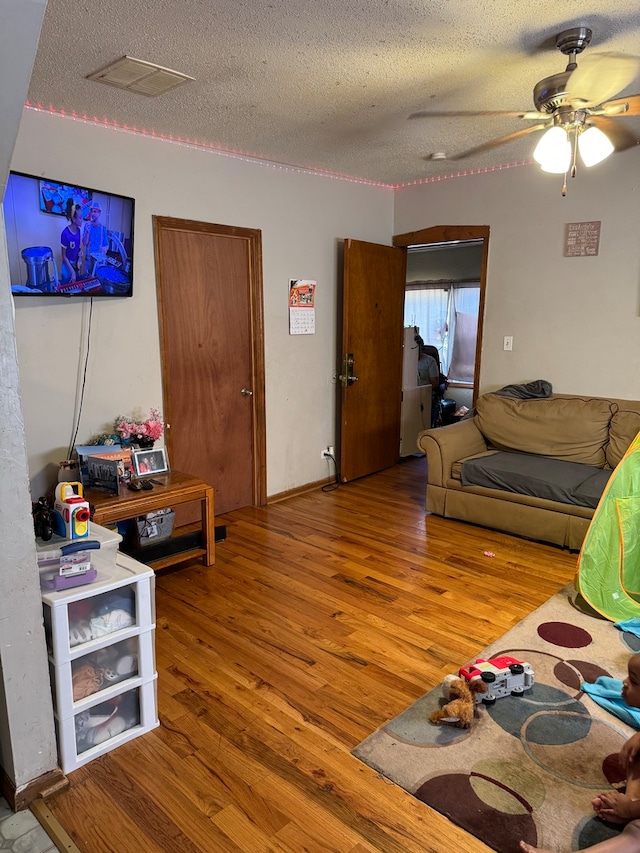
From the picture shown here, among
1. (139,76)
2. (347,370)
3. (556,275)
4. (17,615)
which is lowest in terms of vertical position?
(17,615)

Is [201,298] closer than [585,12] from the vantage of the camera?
No

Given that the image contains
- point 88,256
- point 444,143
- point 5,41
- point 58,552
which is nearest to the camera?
point 5,41

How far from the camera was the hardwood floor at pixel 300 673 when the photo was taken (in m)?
1.62

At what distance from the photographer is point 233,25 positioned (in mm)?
2135

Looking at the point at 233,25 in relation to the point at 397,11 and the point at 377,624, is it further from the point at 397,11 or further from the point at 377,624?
the point at 377,624

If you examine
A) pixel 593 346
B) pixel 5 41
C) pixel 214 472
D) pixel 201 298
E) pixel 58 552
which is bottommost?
pixel 214 472

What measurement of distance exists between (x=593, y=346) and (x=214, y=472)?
2873 millimetres

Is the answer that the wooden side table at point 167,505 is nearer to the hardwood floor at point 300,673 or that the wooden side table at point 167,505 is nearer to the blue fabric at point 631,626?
the hardwood floor at point 300,673

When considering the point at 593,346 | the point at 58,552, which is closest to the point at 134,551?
the point at 58,552

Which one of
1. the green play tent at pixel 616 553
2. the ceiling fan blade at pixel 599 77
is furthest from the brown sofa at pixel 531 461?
the ceiling fan blade at pixel 599 77

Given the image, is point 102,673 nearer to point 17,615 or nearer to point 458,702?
point 17,615

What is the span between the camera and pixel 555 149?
2.38 metres

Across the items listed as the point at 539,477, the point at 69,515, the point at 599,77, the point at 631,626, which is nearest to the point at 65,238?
the point at 69,515

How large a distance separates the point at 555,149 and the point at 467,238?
2332 mm
